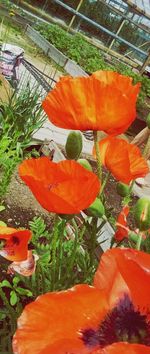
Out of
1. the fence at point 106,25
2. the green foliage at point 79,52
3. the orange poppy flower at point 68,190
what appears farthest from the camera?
the fence at point 106,25

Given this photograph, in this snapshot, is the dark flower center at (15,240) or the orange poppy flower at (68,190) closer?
the orange poppy flower at (68,190)

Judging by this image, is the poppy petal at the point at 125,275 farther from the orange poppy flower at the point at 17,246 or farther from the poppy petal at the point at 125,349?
the orange poppy flower at the point at 17,246

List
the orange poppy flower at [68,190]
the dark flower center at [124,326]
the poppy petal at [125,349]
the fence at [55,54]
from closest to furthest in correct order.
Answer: the poppy petal at [125,349]
the dark flower center at [124,326]
the orange poppy flower at [68,190]
the fence at [55,54]

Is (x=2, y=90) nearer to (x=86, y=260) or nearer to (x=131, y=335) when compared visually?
(x=86, y=260)

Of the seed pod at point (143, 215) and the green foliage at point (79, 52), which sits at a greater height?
the seed pod at point (143, 215)

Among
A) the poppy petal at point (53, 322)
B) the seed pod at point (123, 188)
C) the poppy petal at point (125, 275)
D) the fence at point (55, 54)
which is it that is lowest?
the fence at point (55, 54)

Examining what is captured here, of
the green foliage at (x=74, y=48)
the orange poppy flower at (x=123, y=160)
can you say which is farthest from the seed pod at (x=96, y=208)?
the green foliage at (x=74, y=48)

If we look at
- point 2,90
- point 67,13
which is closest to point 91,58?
point 67,13
